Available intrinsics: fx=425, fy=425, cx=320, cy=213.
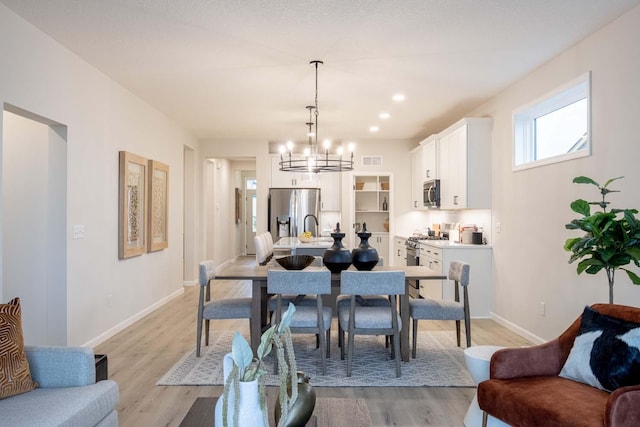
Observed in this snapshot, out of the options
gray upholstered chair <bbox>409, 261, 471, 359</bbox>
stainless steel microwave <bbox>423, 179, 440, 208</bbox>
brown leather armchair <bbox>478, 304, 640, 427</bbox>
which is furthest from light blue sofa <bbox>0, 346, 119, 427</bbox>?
stainless steel microwave <bbox>423, 179, 440, 208</bbox>

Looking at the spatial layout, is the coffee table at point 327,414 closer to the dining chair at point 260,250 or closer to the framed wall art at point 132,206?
the framed wall art at point 132,206

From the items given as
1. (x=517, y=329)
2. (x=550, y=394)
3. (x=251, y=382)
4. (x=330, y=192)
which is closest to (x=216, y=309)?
(x=251, y=382)

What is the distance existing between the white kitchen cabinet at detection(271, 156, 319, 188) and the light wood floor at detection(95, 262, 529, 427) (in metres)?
3.70

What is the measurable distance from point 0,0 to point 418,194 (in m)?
6.09

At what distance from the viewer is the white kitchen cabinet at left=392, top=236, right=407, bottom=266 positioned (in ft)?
23.5

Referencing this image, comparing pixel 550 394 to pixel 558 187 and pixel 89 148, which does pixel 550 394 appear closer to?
pixel 558 187

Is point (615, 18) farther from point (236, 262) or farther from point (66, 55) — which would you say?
point (236, 262)

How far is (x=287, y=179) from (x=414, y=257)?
296 cm

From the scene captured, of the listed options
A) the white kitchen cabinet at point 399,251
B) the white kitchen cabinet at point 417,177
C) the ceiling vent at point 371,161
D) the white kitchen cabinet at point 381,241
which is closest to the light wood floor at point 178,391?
the white kitchen cabinet at point 399,251

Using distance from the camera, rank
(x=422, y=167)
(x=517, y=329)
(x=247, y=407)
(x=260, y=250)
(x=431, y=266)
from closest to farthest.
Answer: (x=247, y=407)
(x=517, y=329)
(x=260, y=250)
(x=431, y=266)
(x=422, y=167)

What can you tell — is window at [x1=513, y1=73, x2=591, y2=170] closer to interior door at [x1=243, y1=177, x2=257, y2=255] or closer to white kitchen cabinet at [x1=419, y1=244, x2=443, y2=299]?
white kitchen cabinet at [x1=419, y1=244, x2=443, y2=299]

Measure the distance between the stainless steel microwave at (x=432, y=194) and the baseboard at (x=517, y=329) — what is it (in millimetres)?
1864

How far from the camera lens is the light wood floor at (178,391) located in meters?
2.65

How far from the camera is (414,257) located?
634 centimetres
